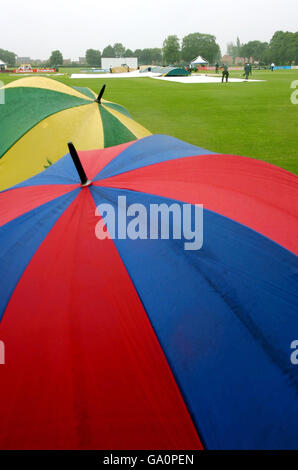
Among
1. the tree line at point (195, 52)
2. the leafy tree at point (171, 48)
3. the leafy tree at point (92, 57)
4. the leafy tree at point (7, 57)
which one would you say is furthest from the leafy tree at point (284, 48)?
the leafy tree at point (7, 57)

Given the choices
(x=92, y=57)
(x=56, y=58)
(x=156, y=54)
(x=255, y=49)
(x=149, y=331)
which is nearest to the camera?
(x=149, y=331)

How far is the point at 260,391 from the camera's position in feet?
3.59

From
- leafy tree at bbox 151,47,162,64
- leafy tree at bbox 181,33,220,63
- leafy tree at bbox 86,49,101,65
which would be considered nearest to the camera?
leafy tree at bbox 181,33,220,63

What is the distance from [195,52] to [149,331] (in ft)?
409

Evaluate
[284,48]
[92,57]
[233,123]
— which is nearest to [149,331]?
[233,123]

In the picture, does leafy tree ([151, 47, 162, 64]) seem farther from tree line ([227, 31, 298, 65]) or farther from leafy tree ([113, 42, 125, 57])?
tree line ([227, 31, 298, 65])

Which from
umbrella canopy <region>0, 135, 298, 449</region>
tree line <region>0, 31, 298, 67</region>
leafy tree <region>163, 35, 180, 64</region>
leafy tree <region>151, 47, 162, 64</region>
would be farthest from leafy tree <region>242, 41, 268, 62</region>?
umbrella canopy <region>0, 135, 298, 449</region>

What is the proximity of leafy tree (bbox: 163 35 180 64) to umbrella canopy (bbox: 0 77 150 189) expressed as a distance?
4476 inches

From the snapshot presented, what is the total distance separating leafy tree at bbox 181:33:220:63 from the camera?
355ft

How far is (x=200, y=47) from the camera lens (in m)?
108

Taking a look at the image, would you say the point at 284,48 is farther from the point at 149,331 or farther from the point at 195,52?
the point at 149,331

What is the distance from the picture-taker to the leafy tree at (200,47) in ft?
355

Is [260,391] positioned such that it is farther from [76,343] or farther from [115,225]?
[115,225]

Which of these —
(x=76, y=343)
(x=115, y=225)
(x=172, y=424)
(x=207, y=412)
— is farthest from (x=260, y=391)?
(x=115, y=225)
